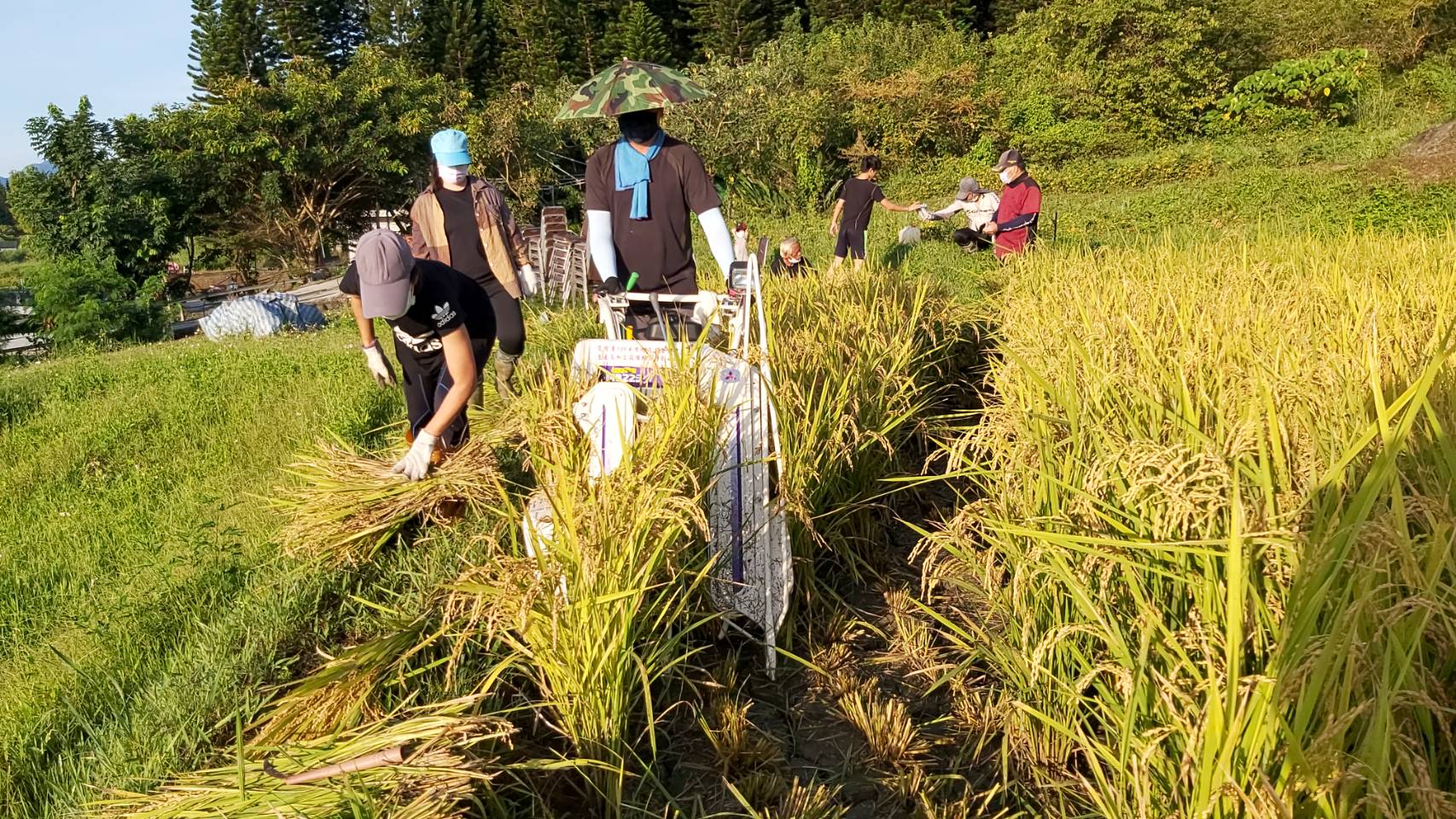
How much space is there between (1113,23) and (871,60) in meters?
5.35

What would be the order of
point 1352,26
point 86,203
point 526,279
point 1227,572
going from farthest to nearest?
point 1352,26, point 86,203, point 526,279, point 1227,572

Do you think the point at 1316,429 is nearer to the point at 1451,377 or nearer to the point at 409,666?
the point at 1451,377

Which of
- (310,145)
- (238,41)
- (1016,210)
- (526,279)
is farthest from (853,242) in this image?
(238,41)

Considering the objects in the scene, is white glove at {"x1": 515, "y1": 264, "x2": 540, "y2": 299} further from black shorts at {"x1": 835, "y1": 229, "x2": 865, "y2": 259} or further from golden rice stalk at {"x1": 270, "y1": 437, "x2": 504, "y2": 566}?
black shorts at {"x1": 835, "y1": 229, "x2": 865, "y2": 259}

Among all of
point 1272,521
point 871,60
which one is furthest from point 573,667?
point 871,60

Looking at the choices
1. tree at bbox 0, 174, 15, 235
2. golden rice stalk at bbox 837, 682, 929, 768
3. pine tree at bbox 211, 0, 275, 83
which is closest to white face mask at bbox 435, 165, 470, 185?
golden rice stalk at bbox 837, 682, 929, 768

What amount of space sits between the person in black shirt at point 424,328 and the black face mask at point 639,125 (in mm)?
772

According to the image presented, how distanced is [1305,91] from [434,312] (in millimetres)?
17621

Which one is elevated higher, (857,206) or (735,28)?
(735,28)

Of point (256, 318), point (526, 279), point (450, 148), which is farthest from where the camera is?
point (256, 318)

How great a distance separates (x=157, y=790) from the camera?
5.63 feet

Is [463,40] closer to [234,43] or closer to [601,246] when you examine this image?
[234,43]

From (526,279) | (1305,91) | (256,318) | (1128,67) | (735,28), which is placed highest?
(735,28)

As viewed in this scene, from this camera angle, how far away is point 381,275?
2.59 meters
